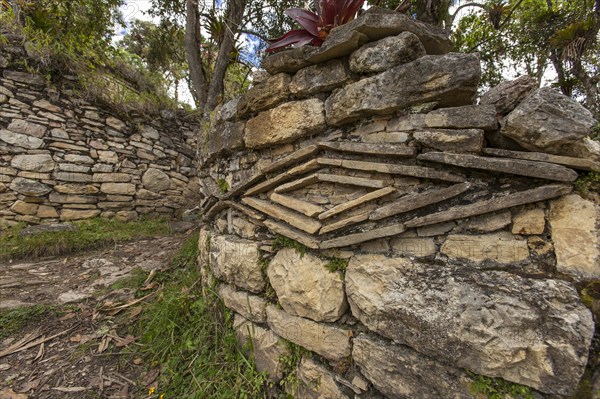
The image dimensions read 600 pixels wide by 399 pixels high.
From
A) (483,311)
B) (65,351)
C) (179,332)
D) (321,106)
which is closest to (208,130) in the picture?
(321,106)

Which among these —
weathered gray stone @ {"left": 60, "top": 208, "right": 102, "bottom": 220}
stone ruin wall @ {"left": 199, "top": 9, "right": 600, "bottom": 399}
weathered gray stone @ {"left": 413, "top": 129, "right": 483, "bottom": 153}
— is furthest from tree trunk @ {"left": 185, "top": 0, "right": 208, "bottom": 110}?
weathered gray stone @ {"left": 413, "top": 129, "right": 483, "bottom": 153}

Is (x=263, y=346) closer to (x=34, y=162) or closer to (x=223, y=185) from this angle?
(x=223, y=185)

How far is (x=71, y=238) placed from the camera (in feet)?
11.2

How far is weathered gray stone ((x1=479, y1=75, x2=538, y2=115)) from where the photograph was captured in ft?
4.01

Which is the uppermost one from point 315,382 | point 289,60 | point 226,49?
point 226,49

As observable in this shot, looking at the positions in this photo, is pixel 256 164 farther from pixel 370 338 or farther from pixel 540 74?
pixel 540 74

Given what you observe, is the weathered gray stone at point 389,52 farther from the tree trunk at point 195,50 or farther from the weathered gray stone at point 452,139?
the tree trunk at point 195,50

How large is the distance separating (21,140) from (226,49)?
3.38 metres

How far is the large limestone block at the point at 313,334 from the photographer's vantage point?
1.45 meters

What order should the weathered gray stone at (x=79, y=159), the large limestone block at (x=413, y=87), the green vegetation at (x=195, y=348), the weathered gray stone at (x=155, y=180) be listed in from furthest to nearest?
1. the weathered gray stone at (x=155, y=180)
2. the weathered gray stone at (x=79, y=159)
3. the green vegetation at (x=195, y=348)
4. the large limestone block at (x=413, y=87)

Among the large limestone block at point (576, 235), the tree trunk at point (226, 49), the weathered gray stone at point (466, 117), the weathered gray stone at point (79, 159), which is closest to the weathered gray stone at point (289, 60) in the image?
the weathered gray stone at point (466, 117)

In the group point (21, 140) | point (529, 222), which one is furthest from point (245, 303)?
point (21, 140)

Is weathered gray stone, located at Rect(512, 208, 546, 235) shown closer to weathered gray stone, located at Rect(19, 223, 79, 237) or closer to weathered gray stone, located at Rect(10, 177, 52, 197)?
weathered gray stone, located at Rect(19, 223, 79, 237)

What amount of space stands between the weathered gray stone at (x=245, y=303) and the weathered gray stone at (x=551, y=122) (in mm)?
1778
